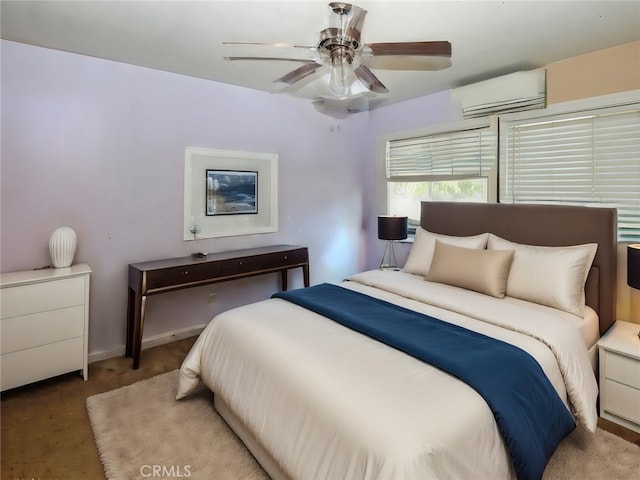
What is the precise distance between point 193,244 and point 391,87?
246 cm

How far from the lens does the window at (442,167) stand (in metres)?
3.47

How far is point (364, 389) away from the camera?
1434 millimetres

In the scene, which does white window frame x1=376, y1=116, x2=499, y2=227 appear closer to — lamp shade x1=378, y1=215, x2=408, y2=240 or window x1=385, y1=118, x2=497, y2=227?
window x1=385, y1=118, x2=497, y2=227

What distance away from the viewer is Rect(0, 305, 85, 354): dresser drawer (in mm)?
2338

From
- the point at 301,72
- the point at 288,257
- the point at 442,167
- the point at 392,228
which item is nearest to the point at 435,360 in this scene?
the point at 301,72

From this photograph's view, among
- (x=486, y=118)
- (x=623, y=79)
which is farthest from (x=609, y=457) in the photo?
(x=486, y=118)

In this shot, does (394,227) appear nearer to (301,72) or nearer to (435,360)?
(301,72)

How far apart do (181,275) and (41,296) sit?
0.91 m

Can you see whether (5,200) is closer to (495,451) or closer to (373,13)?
(373,13)

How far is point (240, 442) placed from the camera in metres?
2.00

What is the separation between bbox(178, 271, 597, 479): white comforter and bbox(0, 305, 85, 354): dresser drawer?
967 millimetres
